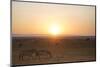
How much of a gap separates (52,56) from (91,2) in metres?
0.89

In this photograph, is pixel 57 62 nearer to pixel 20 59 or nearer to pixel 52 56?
pixel 52 56

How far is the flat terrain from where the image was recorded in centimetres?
229

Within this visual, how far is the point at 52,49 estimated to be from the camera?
94.6 inches

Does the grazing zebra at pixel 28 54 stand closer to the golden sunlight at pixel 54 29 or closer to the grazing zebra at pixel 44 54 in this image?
the grazing zebra at pixel 44 54

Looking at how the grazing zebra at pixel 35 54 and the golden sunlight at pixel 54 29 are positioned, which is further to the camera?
the golden sunlight at pixel 54 29

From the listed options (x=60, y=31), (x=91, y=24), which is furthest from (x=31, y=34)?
(x=91, y=24)

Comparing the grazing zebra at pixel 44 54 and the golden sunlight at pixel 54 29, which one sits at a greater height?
the golden sunlight at pixel 54 29

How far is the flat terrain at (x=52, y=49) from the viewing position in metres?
2.29

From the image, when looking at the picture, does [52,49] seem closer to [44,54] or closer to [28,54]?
[44,54]

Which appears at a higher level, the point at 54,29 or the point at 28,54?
the point at 54,29

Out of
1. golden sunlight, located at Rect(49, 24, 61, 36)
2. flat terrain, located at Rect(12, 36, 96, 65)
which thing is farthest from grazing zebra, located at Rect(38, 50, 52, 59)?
golden sunlight, located at Rect(49, 24, 61, 36)

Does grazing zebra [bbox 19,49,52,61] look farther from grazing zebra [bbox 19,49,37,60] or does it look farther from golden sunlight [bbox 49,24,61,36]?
golden sunlight [bbox 49,24,61,36]

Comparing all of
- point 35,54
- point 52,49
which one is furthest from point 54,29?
point 35,54

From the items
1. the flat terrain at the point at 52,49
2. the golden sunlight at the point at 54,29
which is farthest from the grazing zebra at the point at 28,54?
the golden sunlight at the point at 54,29
